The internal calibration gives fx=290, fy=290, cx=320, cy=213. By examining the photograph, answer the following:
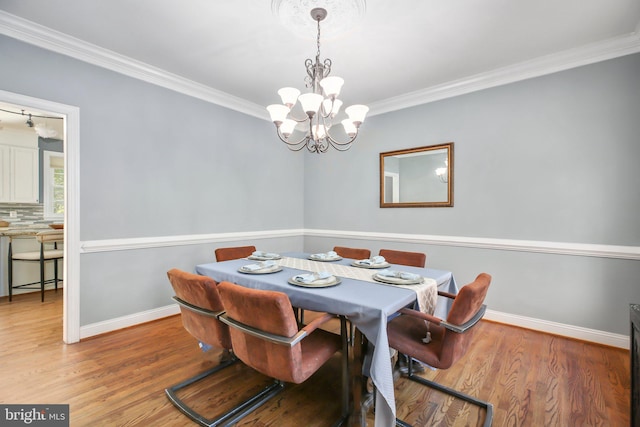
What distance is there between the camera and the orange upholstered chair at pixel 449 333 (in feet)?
4.83

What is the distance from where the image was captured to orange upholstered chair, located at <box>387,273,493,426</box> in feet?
4.83

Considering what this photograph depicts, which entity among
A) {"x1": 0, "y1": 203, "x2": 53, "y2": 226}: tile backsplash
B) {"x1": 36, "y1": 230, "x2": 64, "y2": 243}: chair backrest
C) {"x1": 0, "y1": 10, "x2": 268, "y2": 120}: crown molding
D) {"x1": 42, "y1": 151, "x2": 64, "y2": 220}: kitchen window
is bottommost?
{"x1": 36, "y1": 230, "x2": 64, "y2": 243}: chair backrest

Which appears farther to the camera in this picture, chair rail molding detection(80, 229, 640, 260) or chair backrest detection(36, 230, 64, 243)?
chair backrest detection(36, 230, 64, 243)

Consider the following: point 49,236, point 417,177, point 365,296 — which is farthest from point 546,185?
point 49,236

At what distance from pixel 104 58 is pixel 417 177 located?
11.5 feet

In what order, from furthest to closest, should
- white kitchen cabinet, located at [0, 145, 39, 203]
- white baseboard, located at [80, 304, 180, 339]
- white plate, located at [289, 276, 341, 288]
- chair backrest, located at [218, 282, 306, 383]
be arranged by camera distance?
white kitchen cabinet, located at [0, 145, 39, 203], white baseboard, located at [80, 304, 180, 339], white plate, located at [289, 276, 341, 288], chair backrest, located at [218, 282, 306, 383]

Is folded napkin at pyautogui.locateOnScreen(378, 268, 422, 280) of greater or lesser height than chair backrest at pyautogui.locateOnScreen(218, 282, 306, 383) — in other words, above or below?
above

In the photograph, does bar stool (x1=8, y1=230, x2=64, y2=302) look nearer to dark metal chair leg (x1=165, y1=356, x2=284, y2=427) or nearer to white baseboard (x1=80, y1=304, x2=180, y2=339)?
white baseboard (x1=80, y1=304, x2=180, y2=339)

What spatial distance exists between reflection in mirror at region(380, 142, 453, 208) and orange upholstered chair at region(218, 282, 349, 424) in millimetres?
2430

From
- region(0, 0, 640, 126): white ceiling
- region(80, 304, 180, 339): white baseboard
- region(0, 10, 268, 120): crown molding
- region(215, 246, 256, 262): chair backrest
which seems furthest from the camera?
region(215, 246, 256, 262): chair backrest

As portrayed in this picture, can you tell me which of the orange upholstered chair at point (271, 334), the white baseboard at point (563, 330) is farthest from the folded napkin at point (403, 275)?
the white baseboard at point (563, 330)

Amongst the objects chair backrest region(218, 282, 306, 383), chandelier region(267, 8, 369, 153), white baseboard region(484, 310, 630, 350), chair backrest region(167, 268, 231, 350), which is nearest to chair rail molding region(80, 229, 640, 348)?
white baseboard region(484, 310, 630, 350)

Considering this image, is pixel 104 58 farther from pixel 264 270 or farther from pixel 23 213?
pixel 23 213

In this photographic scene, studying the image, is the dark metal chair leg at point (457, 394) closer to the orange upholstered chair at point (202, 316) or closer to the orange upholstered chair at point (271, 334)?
the orange upholstered chair at point (271, 334)
